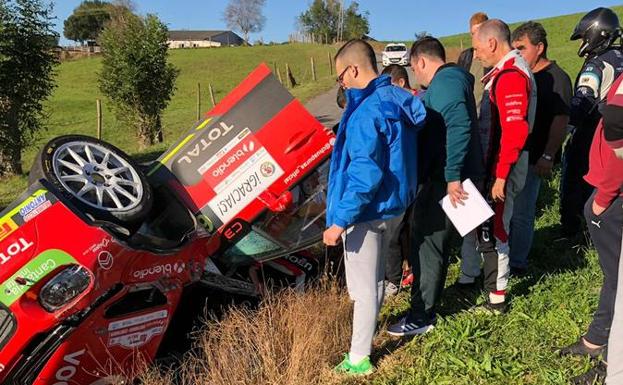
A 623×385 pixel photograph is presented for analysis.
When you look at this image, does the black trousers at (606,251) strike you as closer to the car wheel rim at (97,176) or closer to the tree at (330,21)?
the car wheel rim at (97,176)

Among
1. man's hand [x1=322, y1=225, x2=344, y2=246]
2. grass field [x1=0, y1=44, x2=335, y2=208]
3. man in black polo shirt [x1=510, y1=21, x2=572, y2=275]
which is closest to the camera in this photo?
man's hand [x1=322, y1=225, x2=344, y2=246]

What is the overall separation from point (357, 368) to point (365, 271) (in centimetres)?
62

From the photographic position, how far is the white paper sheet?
11.6ft

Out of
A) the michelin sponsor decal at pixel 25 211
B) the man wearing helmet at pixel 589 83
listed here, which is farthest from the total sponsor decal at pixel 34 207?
the man wearing helmet at pixel 589 83

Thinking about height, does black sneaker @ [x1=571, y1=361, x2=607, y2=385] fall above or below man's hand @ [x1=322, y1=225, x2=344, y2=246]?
below

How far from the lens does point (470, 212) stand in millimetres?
3539

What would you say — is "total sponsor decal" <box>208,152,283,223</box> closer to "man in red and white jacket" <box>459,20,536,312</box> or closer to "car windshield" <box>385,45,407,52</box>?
"man in red and white jacket" <box>459,20,536,312</box>

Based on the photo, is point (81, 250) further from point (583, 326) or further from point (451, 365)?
point (583, 326)

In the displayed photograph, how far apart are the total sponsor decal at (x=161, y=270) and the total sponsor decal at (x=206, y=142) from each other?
32.4 inches

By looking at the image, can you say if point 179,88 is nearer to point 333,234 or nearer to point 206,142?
point 206,142

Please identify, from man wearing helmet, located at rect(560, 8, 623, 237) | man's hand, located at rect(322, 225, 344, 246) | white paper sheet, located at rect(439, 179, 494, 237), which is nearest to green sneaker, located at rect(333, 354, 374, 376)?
man's hand, located at rect(322, 225, 344, 246)

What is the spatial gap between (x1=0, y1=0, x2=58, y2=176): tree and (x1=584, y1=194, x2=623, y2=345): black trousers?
40.1 ft

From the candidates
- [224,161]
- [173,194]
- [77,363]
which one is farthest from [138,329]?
[224,161]

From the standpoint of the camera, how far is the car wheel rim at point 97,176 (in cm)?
336
